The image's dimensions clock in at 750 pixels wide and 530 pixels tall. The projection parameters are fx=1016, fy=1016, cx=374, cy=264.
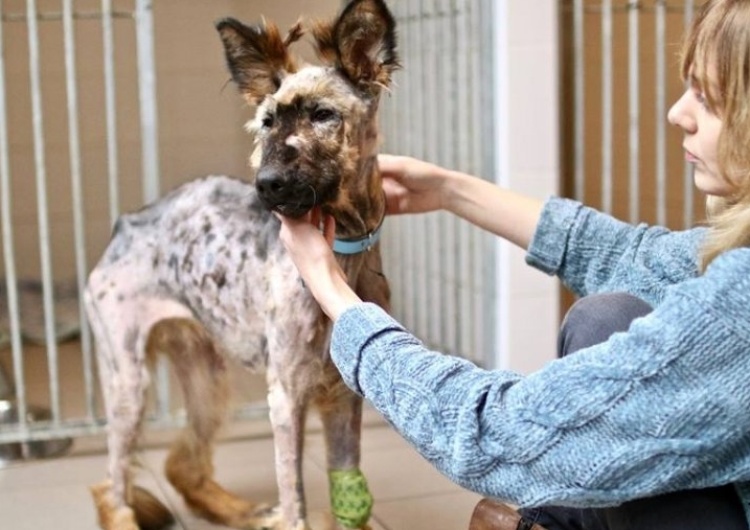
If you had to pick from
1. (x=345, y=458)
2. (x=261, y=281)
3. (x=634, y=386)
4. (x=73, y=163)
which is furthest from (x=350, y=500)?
(x=73, y=163)

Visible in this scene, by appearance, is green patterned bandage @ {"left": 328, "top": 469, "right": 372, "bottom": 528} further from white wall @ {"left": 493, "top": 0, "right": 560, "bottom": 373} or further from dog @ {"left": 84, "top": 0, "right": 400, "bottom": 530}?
white wall @ {"left": 493, "top": 0, "right": 560, "bottom": 373}

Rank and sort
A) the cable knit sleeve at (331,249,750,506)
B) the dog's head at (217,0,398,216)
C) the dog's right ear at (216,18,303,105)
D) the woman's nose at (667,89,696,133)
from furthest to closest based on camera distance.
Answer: the dog's right ear at (216,18,303,105) < the dog's head at (217,0,398,216) < the woman's nose at (667,89,696,133) < the cable knit sleeve at (331,249,750,506)

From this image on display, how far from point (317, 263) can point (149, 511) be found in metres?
1.07

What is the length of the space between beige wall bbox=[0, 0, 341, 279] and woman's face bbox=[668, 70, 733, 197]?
110 inches

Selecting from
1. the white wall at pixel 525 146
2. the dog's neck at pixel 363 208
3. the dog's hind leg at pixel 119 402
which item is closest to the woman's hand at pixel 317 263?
the dog's neck at pixel 363 208

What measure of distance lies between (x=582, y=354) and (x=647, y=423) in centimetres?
12

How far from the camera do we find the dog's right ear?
1719 mm

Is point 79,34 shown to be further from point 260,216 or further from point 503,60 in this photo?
point 260,216

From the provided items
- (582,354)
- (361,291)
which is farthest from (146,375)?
(582,354)

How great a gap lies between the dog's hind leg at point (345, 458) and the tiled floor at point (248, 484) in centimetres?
29

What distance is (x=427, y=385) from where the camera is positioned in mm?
1299

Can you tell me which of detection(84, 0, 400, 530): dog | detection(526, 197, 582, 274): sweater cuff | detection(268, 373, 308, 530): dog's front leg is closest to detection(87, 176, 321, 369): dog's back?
detection(84, 0, 400, 530): dog

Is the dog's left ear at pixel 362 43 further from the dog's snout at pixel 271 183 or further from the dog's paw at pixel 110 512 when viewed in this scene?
the dog's paw at pixel 110 512

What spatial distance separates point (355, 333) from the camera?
1.38 meters
